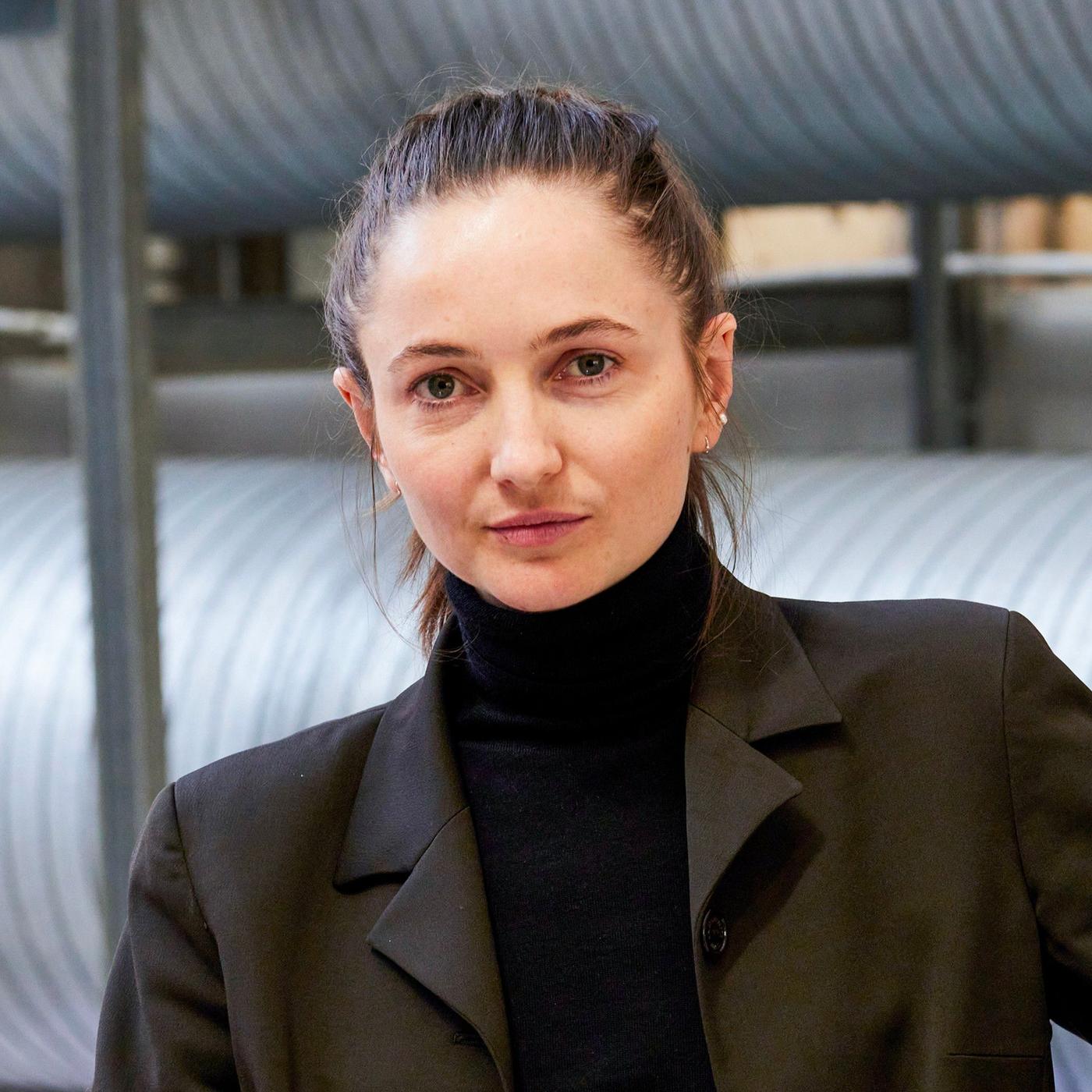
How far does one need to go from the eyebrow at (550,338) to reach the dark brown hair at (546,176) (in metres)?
0.06

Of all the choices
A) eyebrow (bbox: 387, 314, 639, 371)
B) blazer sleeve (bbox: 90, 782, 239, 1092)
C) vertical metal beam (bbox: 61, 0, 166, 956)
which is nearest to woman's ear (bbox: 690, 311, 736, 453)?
eyebrow (bbox: 387, 314, 639, 371)

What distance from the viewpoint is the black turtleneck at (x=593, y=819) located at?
953 millimetres

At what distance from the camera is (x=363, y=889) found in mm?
1037

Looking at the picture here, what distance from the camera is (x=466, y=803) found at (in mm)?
1031

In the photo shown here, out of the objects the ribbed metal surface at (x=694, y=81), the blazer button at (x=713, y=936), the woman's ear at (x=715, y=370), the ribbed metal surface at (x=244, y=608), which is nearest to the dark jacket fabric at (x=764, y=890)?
the blazer button at (x=713, y=936)

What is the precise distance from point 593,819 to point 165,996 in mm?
299

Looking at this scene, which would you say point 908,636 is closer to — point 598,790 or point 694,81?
point 598,790

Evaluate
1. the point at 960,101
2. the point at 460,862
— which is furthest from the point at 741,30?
the point at 460,862

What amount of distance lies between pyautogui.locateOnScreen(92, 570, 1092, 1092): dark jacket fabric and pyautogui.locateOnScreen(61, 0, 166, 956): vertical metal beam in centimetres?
76

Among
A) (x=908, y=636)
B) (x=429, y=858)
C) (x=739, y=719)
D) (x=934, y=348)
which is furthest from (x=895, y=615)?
(x=934, y=348)

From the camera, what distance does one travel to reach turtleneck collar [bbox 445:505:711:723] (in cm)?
99

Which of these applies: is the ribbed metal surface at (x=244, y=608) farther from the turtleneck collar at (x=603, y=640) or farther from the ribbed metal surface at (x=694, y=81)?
the turtleneck collar at (x=603, y=640)

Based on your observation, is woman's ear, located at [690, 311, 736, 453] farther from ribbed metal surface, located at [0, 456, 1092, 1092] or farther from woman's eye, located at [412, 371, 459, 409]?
ribbed metal surface, located at [0, 456, 1092, 1092]

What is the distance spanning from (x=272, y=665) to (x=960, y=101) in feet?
3.25
